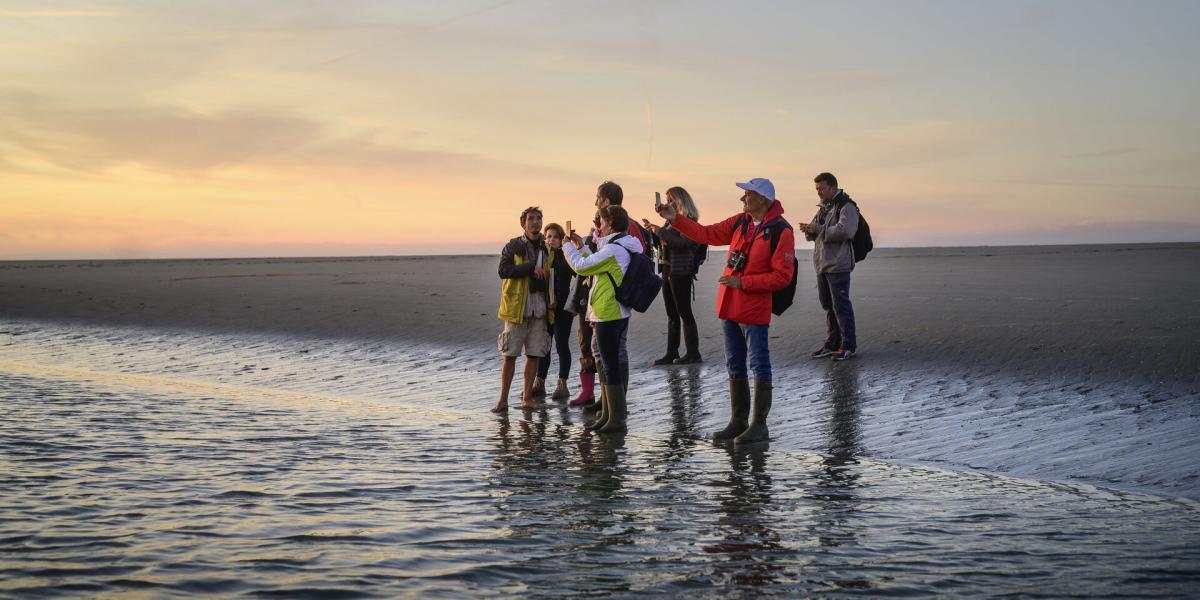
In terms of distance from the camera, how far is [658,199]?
8.02m

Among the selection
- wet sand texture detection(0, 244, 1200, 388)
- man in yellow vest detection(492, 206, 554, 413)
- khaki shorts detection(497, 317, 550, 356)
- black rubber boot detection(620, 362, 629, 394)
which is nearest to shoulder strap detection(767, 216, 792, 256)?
black rubber boot detection(620, 362, 629, 394)

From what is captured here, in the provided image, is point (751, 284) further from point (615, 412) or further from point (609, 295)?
point (615, 412)

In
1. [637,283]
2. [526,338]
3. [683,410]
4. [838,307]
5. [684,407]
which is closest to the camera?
[637,283]

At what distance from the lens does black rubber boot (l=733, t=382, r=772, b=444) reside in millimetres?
A: 7680

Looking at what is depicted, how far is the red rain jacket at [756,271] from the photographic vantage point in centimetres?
758

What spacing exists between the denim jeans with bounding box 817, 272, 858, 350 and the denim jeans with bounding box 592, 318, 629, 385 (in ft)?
12.7

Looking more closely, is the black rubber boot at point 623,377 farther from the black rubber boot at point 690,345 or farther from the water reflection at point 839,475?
the black rubber boot at point 690,345

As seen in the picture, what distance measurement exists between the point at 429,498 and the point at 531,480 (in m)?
0.74

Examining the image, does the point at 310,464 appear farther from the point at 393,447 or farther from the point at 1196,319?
the point at 1196,319

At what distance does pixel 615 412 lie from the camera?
832cm

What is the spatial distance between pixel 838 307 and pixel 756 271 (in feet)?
14.4

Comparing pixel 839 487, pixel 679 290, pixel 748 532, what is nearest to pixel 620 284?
pixel 839 487

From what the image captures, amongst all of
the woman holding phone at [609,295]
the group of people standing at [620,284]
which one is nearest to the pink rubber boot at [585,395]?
the group of people standing at [620,284]

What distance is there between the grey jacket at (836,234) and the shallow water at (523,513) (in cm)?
269
